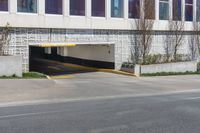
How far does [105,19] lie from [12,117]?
15932 millimetres

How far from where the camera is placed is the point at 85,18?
24.2m

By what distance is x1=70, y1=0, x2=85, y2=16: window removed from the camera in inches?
938

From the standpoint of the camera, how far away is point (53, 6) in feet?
75.3

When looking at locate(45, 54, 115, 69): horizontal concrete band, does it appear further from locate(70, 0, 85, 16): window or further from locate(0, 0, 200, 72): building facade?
locate(70, 0, 85, 16): window

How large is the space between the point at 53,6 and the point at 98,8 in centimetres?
331

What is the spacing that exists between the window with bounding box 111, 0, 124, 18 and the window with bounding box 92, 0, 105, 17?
0.83m

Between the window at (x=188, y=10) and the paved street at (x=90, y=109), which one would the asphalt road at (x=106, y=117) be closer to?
the paved street at (x=90, y=109)

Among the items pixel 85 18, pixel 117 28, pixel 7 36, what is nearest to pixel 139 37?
pixel 117 28

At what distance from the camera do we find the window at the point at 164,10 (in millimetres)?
28609

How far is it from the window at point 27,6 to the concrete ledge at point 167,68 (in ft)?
23.8

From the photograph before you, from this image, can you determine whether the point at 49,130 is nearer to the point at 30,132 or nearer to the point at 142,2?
the point at 30,132

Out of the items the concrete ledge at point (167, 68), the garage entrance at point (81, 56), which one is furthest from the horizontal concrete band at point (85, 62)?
the concrete ledge at point (167, 68)

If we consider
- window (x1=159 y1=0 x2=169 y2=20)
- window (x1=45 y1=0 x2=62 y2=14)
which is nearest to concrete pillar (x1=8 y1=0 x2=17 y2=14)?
window (x1=45 y1=0 x2=62 y2=14)

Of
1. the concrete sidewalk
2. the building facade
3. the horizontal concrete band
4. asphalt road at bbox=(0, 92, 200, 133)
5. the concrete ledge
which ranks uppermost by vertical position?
the building facade
